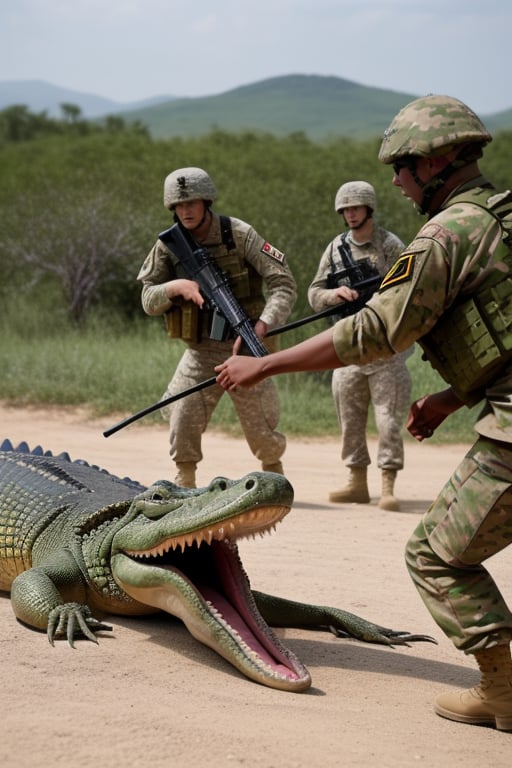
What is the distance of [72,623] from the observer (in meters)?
4.65

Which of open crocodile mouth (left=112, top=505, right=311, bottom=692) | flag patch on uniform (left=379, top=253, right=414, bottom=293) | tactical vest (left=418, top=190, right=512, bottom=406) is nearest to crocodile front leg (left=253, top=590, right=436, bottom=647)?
open crocodile mouth (left=112, top=505, right=311, bottom=692)

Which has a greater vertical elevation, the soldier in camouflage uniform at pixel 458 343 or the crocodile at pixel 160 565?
the soldier in camouflage uniform at pixel 458 343

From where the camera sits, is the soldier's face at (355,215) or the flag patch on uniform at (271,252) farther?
the soldier's face at (355,215)

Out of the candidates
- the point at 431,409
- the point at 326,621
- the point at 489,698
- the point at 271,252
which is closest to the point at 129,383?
the point at 271,252

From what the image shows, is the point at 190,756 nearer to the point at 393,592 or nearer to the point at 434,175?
the point at 434,175

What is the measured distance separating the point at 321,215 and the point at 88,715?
15323mm

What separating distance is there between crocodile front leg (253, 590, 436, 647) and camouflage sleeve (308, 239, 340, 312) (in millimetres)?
3386

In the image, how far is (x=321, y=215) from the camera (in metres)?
18.5

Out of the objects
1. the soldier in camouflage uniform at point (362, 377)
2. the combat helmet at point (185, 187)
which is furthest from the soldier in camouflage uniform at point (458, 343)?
the soldier in camouflage uniform at point (362, 377)

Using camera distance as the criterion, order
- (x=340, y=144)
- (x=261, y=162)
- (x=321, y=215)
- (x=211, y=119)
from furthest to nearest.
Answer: (x=211, y=119), (x=340, y=144), (x=261, y=162), (x=321, y=215)

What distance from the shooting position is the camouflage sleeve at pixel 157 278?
304 inches

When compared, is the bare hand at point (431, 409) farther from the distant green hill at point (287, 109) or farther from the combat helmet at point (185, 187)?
the distant green hill at point (287, 109)

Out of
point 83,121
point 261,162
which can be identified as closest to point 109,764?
point 261,162

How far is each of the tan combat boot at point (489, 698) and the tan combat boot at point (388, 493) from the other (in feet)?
13.1
